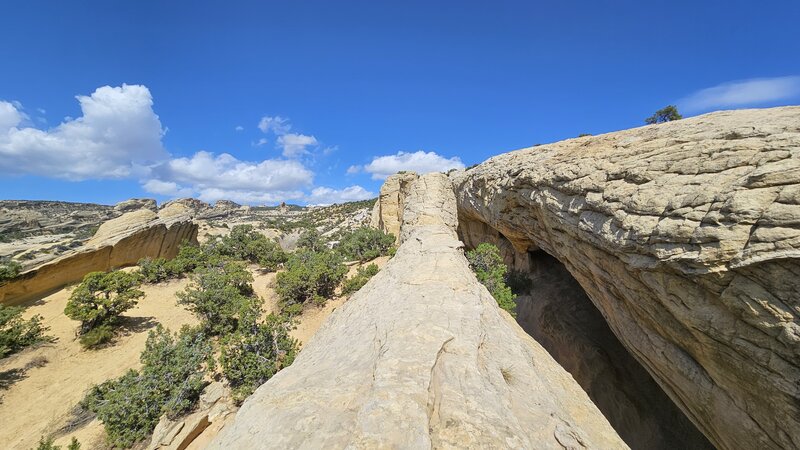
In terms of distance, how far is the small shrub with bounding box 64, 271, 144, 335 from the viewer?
14610 millimetres

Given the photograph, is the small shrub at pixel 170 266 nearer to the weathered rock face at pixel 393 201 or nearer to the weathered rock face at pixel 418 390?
the weathered rock face at pixel 393 201

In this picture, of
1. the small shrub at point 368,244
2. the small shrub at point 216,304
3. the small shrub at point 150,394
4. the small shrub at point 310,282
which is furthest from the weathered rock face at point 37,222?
the small shrub at point 150,394

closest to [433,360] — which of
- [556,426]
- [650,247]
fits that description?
[556,426]

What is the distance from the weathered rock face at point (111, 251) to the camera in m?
18.0

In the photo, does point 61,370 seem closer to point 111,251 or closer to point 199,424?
point 199,424

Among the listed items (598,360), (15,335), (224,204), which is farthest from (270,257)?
(224,204)

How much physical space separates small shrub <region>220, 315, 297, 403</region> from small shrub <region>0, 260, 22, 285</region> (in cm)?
1636

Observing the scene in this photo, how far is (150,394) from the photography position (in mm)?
9156

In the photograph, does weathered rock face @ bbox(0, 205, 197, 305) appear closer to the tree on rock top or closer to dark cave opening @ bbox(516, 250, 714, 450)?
dark cave opening @ bbox(516, 250, 714, 450)

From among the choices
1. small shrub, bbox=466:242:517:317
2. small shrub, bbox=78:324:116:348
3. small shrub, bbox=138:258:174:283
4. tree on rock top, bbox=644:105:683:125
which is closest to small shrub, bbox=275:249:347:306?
small shrub, bbox=78:324:116:348

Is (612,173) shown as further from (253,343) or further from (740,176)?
(253,343)

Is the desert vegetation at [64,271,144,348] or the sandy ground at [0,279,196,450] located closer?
the sandy ground at [0,279,196,450]

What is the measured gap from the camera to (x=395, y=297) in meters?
7.52

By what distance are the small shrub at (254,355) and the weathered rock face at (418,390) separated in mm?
4184
